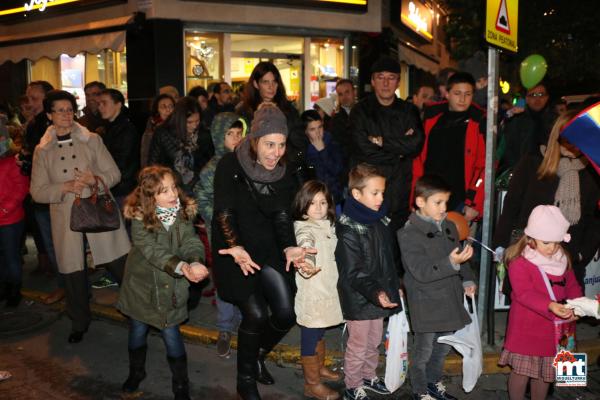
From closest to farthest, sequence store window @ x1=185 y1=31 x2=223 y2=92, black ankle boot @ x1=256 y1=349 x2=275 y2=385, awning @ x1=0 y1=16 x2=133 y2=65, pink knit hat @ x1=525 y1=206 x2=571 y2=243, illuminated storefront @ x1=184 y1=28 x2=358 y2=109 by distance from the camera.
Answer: pink knit hat @ x1=525 y1=206 x2=571 y2=243 → black ankle boot @ x1=256 y1=349 x2=275 y2=385 → awning @ x1=0 y1=16 x2=133 y2=65 → store window @ x1=185 y1=31 x2=223 y2=92 → illuminated storefront @ x1=184 y1=28 x2=358 y2=109

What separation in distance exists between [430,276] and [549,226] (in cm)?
85

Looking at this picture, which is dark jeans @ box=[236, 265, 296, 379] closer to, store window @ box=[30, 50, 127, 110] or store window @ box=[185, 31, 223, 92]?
store window @ box=[185, 31, 223, 92]

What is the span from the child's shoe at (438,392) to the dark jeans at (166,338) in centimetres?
191

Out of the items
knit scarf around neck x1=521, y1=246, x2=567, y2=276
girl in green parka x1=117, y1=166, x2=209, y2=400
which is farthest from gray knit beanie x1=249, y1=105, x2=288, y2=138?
knit scarf around neck x1=521, y1=246, x2=567, y2=276

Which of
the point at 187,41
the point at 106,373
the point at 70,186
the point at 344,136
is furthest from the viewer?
the point at 187,41

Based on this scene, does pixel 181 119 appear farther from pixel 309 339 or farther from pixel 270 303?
pixel 309 339

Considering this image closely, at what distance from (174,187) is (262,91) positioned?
5.66ft

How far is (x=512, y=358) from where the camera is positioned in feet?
13.0

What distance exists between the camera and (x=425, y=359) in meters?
4.21

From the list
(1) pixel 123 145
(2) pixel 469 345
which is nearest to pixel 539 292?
(2) pixel 469 345

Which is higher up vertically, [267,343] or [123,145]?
[123,145]

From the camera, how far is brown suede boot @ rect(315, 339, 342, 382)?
4664 mm

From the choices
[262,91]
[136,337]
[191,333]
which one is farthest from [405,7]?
[136,337]

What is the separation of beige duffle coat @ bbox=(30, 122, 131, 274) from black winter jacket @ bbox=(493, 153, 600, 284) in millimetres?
3631
